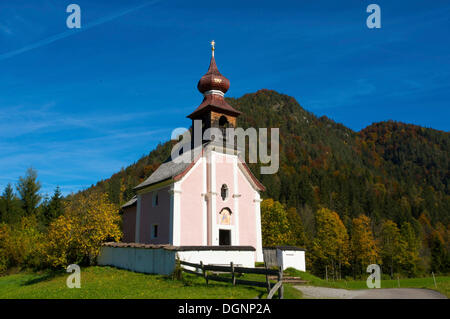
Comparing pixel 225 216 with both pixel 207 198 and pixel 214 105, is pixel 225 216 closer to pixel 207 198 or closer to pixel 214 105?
pixel 207 198

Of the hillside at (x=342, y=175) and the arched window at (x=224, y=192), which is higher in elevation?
the hillside at (x=342, y=175)

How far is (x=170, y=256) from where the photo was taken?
20.0 m

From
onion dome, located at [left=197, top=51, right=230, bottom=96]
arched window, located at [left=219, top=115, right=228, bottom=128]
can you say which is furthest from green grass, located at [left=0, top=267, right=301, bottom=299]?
onion dome, located at [left=197, top=51, right=230, bottom=96]

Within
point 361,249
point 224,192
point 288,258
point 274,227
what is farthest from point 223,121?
point 361,249

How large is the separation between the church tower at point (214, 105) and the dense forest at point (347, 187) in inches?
1080

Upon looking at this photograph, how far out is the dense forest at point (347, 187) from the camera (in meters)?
69.2

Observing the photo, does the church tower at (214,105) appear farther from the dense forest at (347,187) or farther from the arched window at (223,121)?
the dense forest at (347,187)

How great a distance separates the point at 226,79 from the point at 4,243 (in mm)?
26998

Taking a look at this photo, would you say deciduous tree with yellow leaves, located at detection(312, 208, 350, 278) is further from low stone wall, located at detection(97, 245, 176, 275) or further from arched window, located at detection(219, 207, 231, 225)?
low stone wall, located at detection(97, 245, 176, 275)

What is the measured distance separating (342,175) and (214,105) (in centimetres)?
9744

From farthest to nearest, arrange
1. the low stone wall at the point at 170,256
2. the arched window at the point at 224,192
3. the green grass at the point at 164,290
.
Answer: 1. the arched window at the point at 224,192
2. the low stone wall at the point at 170,256
3. the green grass at the point at 164,290

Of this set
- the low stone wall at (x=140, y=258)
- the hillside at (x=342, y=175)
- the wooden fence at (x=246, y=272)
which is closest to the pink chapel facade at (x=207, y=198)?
the low stone wall at (x=140, y=258)
